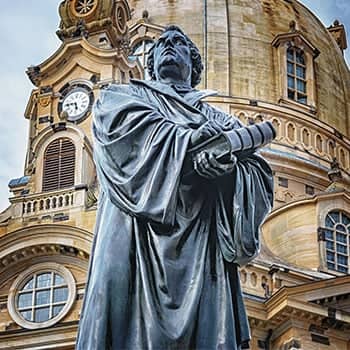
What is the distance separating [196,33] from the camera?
3981 cm

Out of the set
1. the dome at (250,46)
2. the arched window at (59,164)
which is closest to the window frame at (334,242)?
the dome at (250,46)

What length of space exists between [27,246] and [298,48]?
18004mm

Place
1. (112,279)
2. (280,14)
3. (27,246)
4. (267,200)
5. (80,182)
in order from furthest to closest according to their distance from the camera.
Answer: (280,14) < (80,182) < (27,246) < (267,200) < (112,279)

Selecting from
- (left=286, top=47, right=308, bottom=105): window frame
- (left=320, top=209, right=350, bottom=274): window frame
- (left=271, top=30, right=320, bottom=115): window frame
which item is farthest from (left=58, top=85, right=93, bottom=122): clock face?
(left=286, top=47, right=308, bottom=105): window frame

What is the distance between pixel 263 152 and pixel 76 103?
24.0ft

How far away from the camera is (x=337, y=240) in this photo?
1318 inches

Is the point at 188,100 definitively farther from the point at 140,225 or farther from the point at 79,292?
the point at 79,292

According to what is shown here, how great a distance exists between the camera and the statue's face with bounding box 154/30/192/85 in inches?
205

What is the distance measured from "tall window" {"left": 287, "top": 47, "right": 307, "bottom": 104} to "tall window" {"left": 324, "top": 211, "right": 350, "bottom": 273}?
7.40m

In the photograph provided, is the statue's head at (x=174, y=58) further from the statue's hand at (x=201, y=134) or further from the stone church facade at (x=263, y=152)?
the stone church facade at (x=263, y=152)

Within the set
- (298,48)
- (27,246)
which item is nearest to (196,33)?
(298,48)

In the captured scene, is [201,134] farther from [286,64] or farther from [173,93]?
[286,64]

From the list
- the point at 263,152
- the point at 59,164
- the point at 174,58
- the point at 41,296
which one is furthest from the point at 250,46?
the point at 174,58

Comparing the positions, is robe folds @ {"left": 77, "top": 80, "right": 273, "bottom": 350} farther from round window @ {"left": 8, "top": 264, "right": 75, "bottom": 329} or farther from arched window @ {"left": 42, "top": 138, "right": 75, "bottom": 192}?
arched window @ {"left": 42, "top": 138, "right": 75, "bottom": 192}
